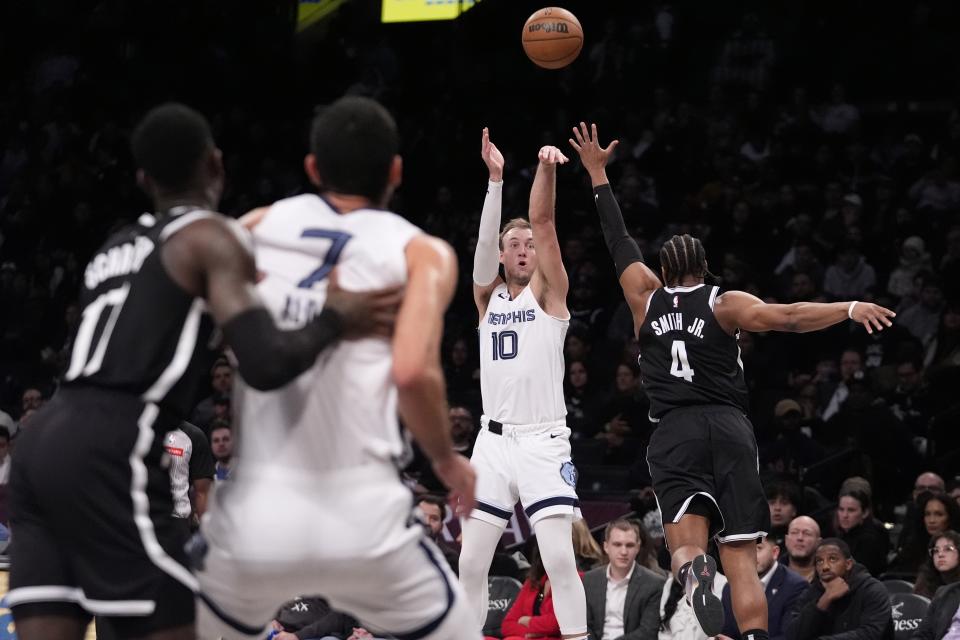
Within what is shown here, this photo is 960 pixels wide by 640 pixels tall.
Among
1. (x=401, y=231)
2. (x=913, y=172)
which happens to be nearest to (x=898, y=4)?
(x=913, y=172)

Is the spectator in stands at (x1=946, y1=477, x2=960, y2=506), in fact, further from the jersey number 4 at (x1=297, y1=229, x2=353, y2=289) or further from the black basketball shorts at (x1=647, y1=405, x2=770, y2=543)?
the jersey number 4 at (x1=297, y1=229, x2=353, y2=289)

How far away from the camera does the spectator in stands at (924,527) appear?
10.2 metres

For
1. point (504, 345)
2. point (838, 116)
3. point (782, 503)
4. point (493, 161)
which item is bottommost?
point (782, 503)

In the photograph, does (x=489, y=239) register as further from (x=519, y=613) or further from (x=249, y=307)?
(x=249, y=307)

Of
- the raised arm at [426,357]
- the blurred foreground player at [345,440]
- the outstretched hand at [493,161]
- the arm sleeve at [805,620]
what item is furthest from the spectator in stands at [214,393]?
the raised arm at [426,357]

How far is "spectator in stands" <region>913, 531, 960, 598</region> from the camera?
968cm

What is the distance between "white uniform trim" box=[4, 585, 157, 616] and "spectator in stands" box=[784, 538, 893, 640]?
21.8ft

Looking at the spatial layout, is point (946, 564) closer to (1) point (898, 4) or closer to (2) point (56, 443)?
(2) point (56, 443)

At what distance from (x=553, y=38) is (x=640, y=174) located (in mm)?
7290

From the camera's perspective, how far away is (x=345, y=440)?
380 cm

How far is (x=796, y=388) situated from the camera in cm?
1310

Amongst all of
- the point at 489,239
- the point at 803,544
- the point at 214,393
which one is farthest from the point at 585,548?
the point at 214,393

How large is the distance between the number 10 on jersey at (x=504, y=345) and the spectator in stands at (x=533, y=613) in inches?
84.2

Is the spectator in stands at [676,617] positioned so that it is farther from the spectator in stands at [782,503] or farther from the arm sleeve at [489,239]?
the arm sleeve at [489,239]
